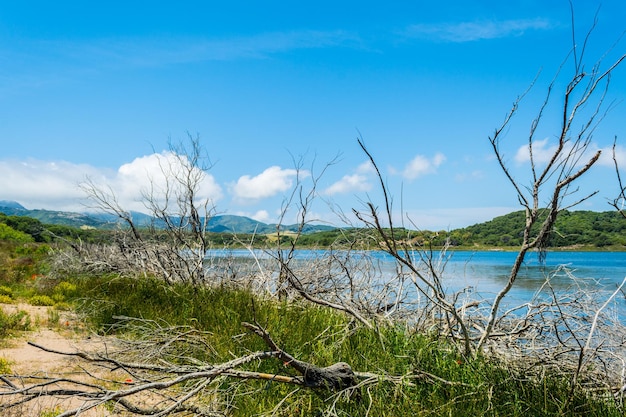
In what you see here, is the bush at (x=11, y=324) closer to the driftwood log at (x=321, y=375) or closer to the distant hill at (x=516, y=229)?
the distant hill at (x=516, y=229)

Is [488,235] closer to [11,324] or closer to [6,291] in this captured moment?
[11,324]

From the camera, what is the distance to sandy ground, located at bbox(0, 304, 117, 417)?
446 centimetres

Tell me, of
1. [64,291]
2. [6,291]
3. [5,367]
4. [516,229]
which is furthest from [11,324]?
[516,229]

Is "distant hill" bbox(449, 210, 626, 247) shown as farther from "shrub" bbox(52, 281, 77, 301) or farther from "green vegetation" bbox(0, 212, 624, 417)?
"shrub" bbox(52, 281, 77, 301)

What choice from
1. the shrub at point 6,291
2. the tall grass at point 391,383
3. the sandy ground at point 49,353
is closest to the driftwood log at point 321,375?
the tall grass at point 391,383

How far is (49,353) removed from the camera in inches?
275

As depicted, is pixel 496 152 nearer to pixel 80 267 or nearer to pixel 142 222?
pixel 142 222

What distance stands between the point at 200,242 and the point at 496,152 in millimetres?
8335

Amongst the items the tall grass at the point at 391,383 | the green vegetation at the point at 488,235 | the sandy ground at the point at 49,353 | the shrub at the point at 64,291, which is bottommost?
the sandy ground at the point at 49,353

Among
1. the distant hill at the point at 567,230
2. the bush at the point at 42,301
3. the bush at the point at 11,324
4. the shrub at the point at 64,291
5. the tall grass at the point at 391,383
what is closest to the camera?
the tall grass at the point at 391,383

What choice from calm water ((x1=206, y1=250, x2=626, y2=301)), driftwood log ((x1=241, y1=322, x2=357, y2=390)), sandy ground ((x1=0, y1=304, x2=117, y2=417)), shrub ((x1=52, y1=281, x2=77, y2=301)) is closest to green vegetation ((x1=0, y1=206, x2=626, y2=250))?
calm water ((x1=206, y1=250, x2=626, y2=301))

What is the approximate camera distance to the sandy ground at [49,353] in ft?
14.6

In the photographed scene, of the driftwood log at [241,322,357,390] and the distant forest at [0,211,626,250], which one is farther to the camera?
the distant forest at [0,211,626,250]

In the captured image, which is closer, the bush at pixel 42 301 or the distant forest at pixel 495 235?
the distant forest at pixel 495 235
